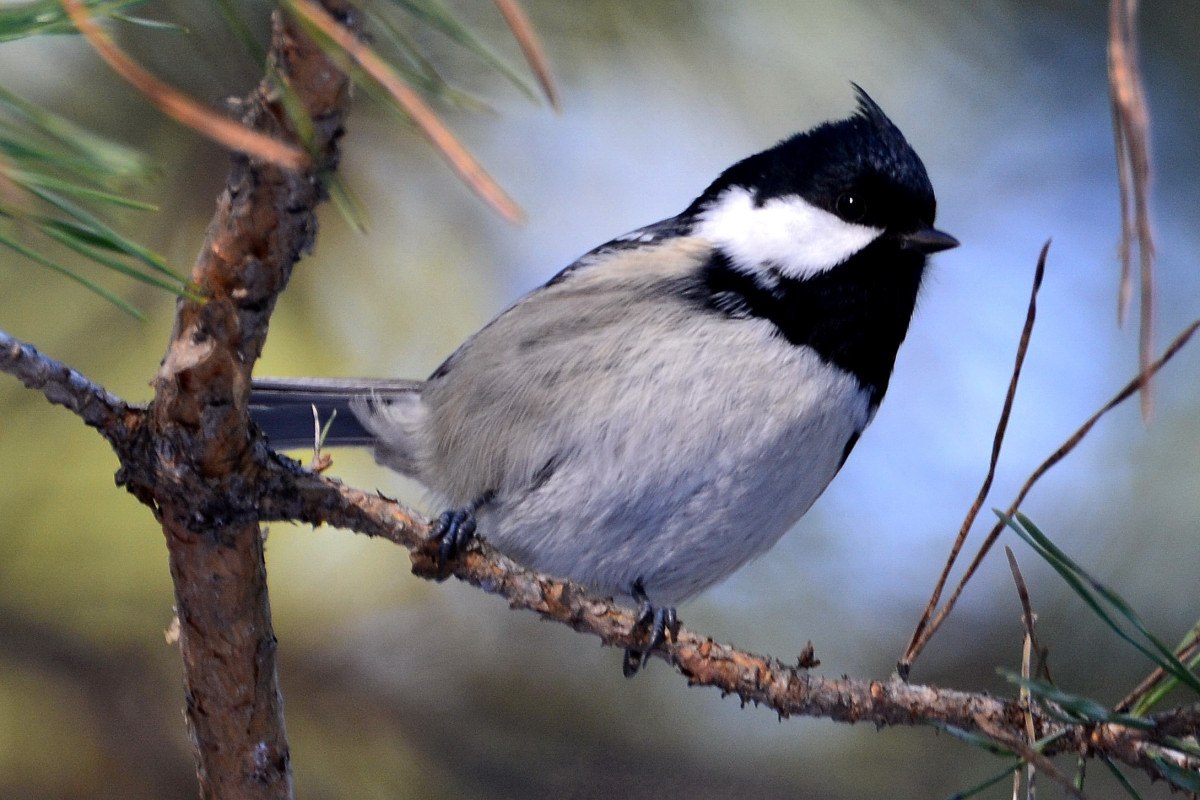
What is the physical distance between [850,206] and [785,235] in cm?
9

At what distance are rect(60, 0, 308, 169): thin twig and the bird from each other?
669mm

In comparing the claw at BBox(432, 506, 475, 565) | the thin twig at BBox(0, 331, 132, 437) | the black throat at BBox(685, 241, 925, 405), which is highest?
the black throat at BBox(685, 241, 925, 405)

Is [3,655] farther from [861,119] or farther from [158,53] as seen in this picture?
[861,119]

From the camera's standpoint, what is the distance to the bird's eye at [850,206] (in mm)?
1338

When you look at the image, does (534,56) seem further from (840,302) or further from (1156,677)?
(840,302)

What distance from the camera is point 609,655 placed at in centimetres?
149

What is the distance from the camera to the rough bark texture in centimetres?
61

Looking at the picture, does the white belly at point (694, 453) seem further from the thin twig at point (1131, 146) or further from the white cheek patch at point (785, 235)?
the thin twig at point (1131, 146)

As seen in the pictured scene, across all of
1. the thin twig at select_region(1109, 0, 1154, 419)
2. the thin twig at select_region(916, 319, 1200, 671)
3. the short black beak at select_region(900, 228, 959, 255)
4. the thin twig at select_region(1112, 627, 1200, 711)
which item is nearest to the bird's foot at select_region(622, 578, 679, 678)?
the thin twig at select_region(916, 319, 1200, 671)

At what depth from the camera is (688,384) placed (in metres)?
1.20

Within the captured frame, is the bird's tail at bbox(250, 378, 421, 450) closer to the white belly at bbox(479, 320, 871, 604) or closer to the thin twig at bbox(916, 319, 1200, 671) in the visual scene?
the white belly at bbox(479, 320, 871, 604)

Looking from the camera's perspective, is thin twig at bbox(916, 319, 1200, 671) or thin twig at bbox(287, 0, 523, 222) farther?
thin twig at bbox(916, 319, 1200, 671)

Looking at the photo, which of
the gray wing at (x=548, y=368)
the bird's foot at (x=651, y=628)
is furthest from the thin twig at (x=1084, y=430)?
the gray wing at (x=548, y=368)

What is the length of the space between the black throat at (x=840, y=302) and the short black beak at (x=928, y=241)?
0.05 feet
